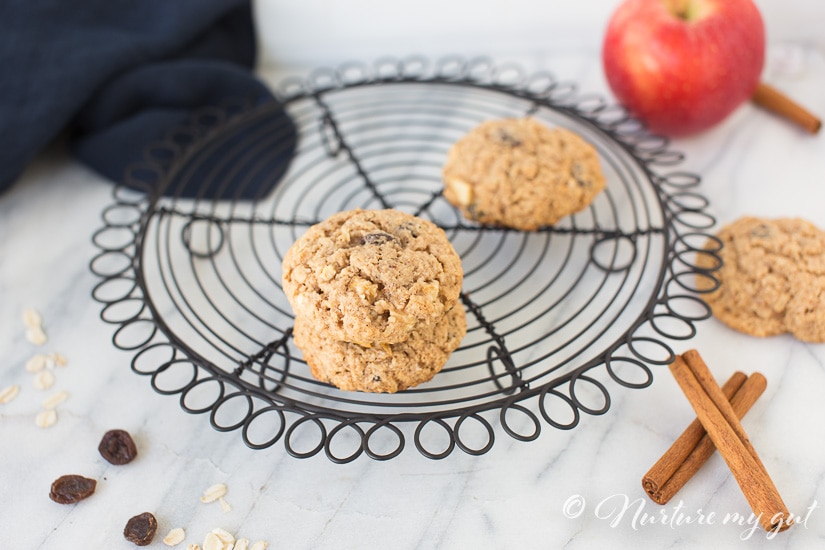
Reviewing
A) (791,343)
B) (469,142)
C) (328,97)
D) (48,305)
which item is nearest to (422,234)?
(469,142)

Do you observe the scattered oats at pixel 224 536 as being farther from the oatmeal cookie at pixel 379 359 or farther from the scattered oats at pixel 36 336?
the scattered oats at pixel 36 336

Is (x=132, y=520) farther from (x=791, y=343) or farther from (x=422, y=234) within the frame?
(x=791, y=343)

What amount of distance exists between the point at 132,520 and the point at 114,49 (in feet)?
4.59

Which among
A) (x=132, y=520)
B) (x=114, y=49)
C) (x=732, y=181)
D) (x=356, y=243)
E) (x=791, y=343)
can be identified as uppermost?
(x=114, y=49)

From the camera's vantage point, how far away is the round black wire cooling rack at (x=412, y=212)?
1.32 m

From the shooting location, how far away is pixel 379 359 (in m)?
1.23

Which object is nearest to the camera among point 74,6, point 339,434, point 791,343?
point 339,434

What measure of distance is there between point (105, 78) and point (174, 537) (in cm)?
138

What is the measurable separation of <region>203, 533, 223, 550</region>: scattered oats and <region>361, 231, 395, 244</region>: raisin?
0.60 metres

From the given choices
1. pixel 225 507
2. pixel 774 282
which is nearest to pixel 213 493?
pixel 225 507

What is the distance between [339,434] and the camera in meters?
1.34

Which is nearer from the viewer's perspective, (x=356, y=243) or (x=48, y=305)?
(x=356, y=243)

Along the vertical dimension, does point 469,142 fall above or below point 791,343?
above

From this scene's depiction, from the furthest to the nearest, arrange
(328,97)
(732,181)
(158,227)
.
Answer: (328,97) < (732,181) < (158,227)
